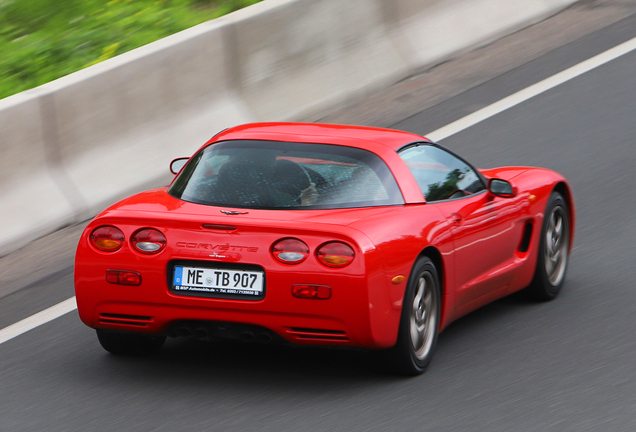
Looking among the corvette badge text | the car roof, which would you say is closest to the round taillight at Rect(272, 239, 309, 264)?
the corvette badge text

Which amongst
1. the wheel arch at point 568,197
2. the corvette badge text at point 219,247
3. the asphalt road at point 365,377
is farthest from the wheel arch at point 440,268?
the wheel arch at point 568,197

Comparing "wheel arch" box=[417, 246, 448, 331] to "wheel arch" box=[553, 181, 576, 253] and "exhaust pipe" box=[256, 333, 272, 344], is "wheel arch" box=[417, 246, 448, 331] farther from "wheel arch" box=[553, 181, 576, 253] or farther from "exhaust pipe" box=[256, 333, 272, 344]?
"wheel arch" box=[553, 181, 576, 253]

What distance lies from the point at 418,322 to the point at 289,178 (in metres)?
1.01

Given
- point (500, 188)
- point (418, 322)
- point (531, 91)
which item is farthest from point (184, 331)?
point (531, 91)

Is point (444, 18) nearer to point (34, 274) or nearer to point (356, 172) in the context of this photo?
point (34, 274)

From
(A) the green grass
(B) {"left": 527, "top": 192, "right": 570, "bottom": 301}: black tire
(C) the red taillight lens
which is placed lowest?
(B) {"left": 527, "top": 192, "right": 570, "bottom": 301}: black tire

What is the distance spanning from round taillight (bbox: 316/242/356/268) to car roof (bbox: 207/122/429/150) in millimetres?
906

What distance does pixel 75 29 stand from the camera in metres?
11.2

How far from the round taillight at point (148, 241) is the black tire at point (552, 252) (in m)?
2.75

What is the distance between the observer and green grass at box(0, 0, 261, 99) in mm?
10219

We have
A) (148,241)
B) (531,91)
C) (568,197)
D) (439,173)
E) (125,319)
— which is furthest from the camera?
(531,91)

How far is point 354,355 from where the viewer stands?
5957mm

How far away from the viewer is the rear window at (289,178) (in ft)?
18.0

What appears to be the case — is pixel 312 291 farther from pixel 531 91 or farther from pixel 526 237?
pixel 531 91
